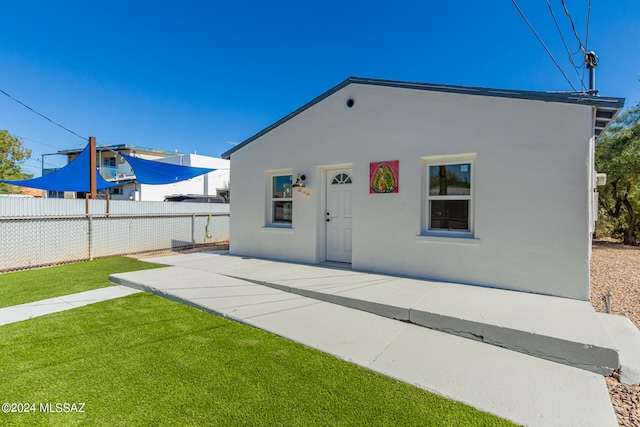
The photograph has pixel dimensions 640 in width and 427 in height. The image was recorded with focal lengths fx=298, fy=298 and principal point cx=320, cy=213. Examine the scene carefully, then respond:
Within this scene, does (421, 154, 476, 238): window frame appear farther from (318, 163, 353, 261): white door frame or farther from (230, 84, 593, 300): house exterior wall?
(318, 163, 353, 261): white door frame

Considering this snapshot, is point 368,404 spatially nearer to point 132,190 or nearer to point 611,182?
point 611,182

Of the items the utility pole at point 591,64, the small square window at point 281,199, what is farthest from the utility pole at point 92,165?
the utility pole at point 591,64

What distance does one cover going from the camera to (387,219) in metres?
6.20

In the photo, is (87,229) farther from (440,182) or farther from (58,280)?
(440,182)

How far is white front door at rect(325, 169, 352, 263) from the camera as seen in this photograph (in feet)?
23.3

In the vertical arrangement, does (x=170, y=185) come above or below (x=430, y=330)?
above

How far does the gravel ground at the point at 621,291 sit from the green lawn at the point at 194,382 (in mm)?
1224

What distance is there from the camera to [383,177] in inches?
245

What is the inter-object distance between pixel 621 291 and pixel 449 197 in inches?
143

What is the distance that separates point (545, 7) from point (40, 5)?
14.1 m

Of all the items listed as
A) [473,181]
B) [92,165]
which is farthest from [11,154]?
[473,181]

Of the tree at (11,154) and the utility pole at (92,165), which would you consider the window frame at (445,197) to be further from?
the tree at (11,154)

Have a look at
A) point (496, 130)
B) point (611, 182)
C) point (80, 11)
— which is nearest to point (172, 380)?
point (496, 130)

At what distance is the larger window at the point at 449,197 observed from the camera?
5562 mm
